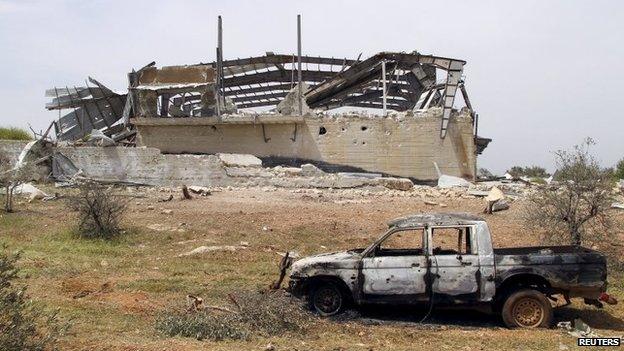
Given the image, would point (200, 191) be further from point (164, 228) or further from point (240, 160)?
point (164, 228)

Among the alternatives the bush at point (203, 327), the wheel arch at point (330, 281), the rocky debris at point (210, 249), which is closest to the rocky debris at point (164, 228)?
the rocky debris at point (210, 249)

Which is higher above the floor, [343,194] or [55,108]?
[55,108]

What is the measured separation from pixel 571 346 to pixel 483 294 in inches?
48.4

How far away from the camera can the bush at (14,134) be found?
27.6m

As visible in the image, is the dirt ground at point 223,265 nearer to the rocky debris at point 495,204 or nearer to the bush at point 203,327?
the bush at point 203,327

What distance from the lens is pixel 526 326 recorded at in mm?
7383

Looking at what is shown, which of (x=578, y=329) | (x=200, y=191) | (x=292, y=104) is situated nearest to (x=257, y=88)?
(x=292, y=104)

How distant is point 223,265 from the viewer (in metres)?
11.0

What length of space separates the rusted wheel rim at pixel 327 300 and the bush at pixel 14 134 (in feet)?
77.4

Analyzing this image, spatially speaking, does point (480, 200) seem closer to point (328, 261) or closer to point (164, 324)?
point (328, 261)

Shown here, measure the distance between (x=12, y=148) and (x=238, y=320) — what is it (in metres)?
19.4

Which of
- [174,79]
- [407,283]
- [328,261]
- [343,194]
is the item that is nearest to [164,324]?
[328,261]

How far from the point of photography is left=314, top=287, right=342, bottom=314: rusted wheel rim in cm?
789
